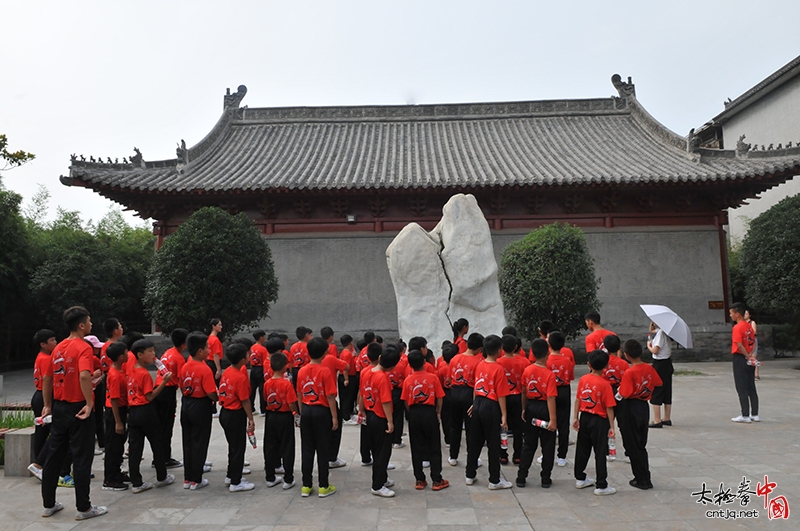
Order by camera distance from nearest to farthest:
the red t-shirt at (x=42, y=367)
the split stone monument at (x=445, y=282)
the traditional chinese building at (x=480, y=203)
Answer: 1. the red t-shirt at (x=42, y=367)
2. the split stone monument at (x=445, y=282)
3. the traditional chinese building at (x=480, y=203)

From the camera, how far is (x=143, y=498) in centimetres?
473

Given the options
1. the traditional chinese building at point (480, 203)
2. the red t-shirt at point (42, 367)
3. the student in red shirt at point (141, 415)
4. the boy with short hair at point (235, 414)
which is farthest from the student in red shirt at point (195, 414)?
the traditional chinese building at point (480, 203)

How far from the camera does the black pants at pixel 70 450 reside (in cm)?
426

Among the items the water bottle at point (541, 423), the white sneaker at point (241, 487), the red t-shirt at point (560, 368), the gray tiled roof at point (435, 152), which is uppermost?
the gray tiled roof at point (435, 152)

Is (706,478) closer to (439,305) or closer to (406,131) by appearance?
(439,305)

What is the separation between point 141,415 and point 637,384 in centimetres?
458

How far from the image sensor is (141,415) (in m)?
4.93

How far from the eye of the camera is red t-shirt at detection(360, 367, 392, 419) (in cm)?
464

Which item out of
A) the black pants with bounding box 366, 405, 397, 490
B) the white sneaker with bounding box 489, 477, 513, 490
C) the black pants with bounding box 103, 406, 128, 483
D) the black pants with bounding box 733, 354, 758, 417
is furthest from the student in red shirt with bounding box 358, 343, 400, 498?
the black pants with bounding box 733, 354, 758, 417

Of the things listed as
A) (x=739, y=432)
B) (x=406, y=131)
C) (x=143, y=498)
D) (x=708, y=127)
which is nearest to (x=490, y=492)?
(x=143, y=498)

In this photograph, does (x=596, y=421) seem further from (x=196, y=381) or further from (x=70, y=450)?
(x=70, y=450)

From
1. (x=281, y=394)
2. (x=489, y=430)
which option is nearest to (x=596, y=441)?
(x=489, y=430)

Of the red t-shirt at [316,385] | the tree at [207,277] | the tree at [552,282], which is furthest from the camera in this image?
the tree at [552,282]

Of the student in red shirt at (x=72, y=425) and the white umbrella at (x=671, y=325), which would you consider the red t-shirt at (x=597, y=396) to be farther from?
the student in red shirt at (x=72, y=425)
